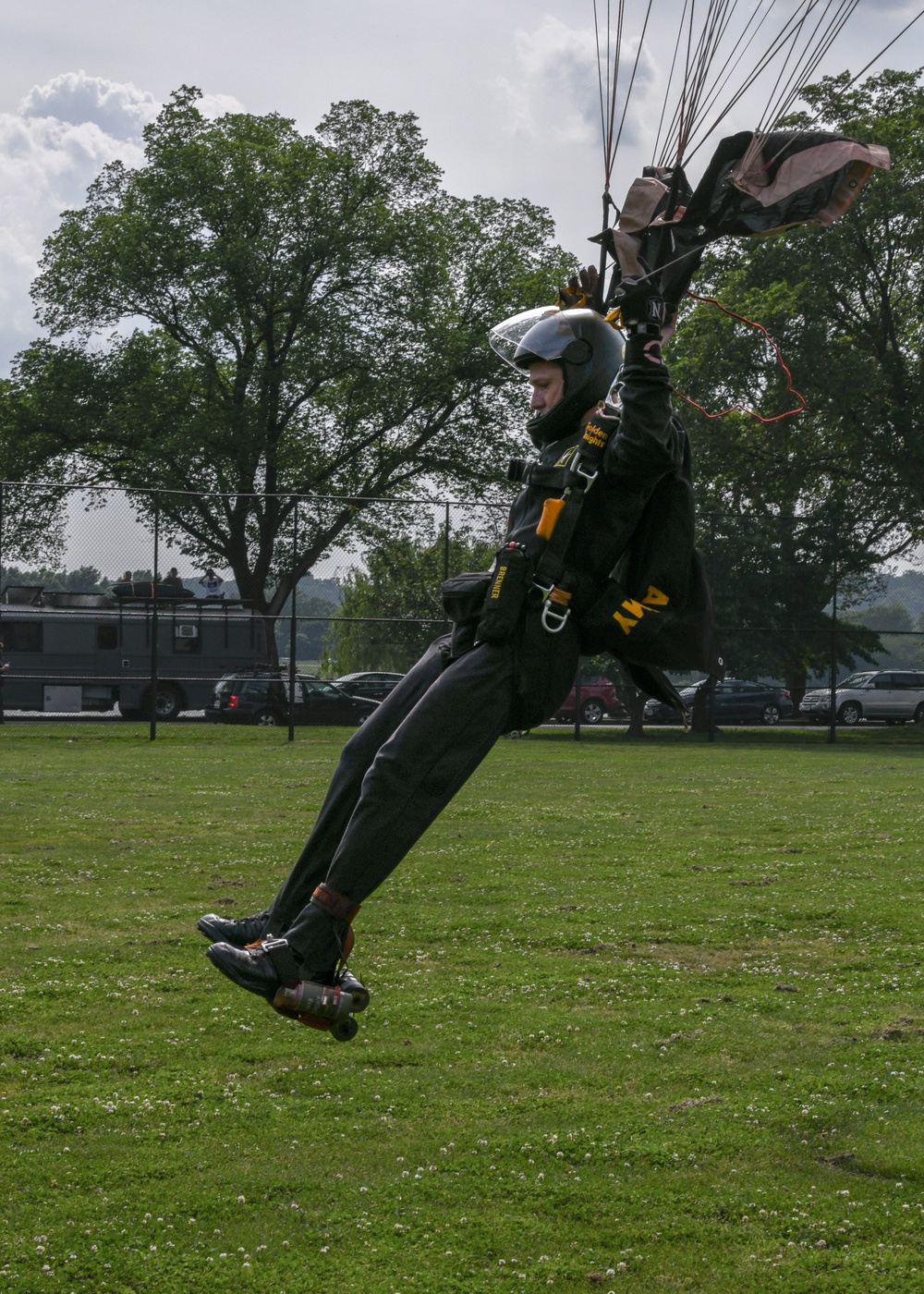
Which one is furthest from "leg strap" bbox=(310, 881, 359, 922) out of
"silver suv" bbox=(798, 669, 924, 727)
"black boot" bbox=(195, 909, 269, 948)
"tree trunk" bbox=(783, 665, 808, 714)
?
"silver suv" bbox=(798, 669, 924, 727)

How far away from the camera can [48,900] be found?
36.1 ft

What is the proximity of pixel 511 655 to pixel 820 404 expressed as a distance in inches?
1337

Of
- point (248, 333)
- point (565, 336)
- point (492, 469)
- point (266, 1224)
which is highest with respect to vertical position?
point (248, 333)

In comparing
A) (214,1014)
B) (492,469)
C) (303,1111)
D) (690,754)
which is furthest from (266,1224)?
(492,469)

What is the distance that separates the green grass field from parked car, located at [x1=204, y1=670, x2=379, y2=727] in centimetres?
1563

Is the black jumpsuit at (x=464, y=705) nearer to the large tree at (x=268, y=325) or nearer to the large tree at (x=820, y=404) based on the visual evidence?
the large tree at (x=820, y=404)

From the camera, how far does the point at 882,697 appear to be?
4412 cm

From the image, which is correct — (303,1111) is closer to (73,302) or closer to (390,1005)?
(390,1005)

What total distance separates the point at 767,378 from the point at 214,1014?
96.2 feet

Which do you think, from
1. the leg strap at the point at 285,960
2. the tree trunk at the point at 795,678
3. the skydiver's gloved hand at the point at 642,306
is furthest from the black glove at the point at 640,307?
the tree trunk at the point at 795,678

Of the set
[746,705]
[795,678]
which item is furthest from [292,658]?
[746,705]

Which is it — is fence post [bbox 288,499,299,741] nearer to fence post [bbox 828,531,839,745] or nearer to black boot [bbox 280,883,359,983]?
fence post [bbox 828,531,839,745]

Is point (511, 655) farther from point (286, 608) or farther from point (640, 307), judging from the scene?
point (286, 608)

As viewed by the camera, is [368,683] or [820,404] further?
[820,404]
